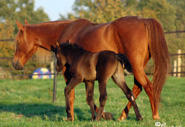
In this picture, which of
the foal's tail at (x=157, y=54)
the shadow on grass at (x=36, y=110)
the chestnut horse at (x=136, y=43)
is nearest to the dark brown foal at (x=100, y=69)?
the chestnut horse at (x=136, y=43)

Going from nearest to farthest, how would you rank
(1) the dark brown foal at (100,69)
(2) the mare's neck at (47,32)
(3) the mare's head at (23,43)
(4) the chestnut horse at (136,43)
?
(1) the dark brown foal at (100,69) < (4) the chestnut horse at (136,43) < (2) the mare's neck at (47,32) < (3) the mare's head at (23,43)

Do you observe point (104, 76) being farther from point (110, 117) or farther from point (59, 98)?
point (59, 98)

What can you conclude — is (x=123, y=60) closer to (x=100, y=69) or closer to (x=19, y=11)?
(x=100, y=69)

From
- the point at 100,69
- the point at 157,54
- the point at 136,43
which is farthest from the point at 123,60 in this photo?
the point at 157,54

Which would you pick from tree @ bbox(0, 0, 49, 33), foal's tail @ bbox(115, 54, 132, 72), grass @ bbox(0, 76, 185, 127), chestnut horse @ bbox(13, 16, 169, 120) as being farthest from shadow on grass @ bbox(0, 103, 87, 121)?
tree @ bbox(0, 0, 49, 33)

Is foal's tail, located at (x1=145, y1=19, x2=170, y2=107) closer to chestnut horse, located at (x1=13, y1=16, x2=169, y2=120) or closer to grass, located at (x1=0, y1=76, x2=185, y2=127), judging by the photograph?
chestnut horse, located at (x1=13, y1=16, x2=169, y2=120)

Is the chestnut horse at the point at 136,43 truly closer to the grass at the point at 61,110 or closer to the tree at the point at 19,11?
the grass at the point at 61,110

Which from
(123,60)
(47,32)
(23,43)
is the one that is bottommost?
(123,60)

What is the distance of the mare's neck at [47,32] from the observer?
21.8ft

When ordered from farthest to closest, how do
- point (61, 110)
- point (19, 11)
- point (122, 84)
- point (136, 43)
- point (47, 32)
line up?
point (19, 11) → point (61, 110) → point (47, 32) → point (136, 43) → point (122, 84)

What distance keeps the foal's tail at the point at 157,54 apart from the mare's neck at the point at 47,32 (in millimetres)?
1978

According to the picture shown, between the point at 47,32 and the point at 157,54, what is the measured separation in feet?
8.33

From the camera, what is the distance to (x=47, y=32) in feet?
22.0

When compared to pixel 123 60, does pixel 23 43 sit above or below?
above
